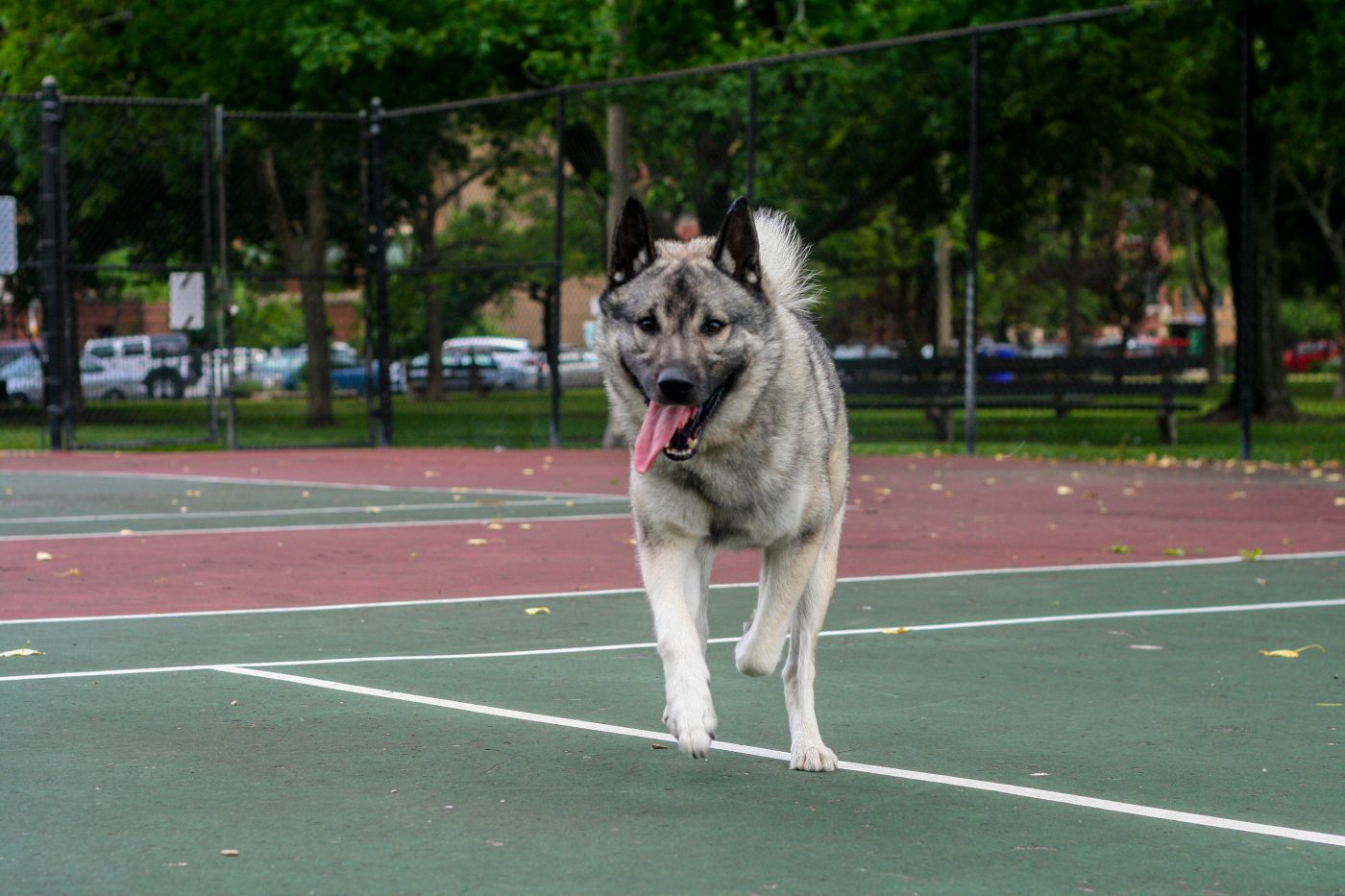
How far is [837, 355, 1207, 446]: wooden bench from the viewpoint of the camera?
80.7 ft

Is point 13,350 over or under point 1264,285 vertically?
under

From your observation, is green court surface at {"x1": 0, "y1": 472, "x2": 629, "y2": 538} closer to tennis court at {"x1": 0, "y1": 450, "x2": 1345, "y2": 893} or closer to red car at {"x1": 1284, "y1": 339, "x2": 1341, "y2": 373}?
tennis court at {"x1": 0, "y1": 450, "x2": 1345, "y2": 893}

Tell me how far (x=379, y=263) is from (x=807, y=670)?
19.8m

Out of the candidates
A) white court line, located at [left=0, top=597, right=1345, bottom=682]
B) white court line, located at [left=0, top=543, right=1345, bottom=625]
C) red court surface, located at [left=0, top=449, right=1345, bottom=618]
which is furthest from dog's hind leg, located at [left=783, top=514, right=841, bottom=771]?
red court surface, located at [left=0, top=449, right=1345, bottom=618]

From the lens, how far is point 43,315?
24547mm

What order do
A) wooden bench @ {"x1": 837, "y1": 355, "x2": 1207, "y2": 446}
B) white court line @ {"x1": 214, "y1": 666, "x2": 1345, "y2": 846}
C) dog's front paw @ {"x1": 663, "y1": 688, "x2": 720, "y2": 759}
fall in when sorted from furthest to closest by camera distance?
wooden bench @ {"x1": 837, "y1": 355, "x2": 1207, "y2": 446} → dog's front paw @ {"x1": 663, "y1": 688, "x2": 720, "y2": 759} → white court line @ {"x1": 214, "y1": 666, "x2": 1345, "y2": 846}

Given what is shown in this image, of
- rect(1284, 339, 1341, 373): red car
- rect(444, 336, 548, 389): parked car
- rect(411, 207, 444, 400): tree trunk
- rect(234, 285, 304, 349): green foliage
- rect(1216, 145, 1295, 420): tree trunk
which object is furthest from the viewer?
rect(1284, 339, 1341, 373): red car

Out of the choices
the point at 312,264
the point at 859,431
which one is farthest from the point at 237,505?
the point at 312,264

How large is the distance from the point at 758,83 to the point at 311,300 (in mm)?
13512

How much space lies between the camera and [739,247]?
6.31 m

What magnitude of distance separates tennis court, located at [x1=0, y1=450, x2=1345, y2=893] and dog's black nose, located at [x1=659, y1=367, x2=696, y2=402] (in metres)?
1.19

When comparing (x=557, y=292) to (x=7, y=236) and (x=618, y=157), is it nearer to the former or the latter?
(x=618, y=157)

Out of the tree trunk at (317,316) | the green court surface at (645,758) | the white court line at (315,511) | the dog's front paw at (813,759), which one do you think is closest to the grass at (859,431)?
the tree trunk at (317,316)

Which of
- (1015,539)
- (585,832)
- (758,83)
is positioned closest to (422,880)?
(585,832)
